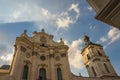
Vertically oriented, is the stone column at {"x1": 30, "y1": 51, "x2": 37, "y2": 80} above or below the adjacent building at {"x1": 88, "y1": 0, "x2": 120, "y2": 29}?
above

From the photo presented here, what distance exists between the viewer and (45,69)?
83.2 feet

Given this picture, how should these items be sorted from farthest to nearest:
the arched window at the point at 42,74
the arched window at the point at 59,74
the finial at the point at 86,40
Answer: the finial at the point at 86,40
the arched window at the point at 59,74
the arched window at the point at 42,74

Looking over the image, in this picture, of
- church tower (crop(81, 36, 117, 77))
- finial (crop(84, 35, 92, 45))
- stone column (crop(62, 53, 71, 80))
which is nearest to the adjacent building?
stone column (crop(62, 53, 71, 80))

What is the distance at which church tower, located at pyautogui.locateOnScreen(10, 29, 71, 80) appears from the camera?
74.8ft

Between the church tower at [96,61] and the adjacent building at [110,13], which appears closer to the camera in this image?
the adjacent building at [110,13]

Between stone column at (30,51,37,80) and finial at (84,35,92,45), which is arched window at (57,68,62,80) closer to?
stone column at (30,51,37,80)

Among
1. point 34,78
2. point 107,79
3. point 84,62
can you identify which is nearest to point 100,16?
point 34,78

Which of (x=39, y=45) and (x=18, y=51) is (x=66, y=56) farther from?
(x=18, y=51)

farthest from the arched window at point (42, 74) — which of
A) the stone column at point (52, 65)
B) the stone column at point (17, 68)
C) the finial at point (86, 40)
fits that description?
the finial at point (86, 40)

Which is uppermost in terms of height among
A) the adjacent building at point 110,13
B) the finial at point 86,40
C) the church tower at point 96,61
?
the finial at point 86,40

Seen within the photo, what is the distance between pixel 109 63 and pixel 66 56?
14.1 meters

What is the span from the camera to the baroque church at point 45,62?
22.8 meters

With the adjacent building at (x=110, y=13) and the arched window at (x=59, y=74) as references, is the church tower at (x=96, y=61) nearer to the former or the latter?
the arched window at (x=59, y=74)

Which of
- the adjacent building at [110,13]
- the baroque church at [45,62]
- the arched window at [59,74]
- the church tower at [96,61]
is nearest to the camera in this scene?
the adjacent building at [110,13]
